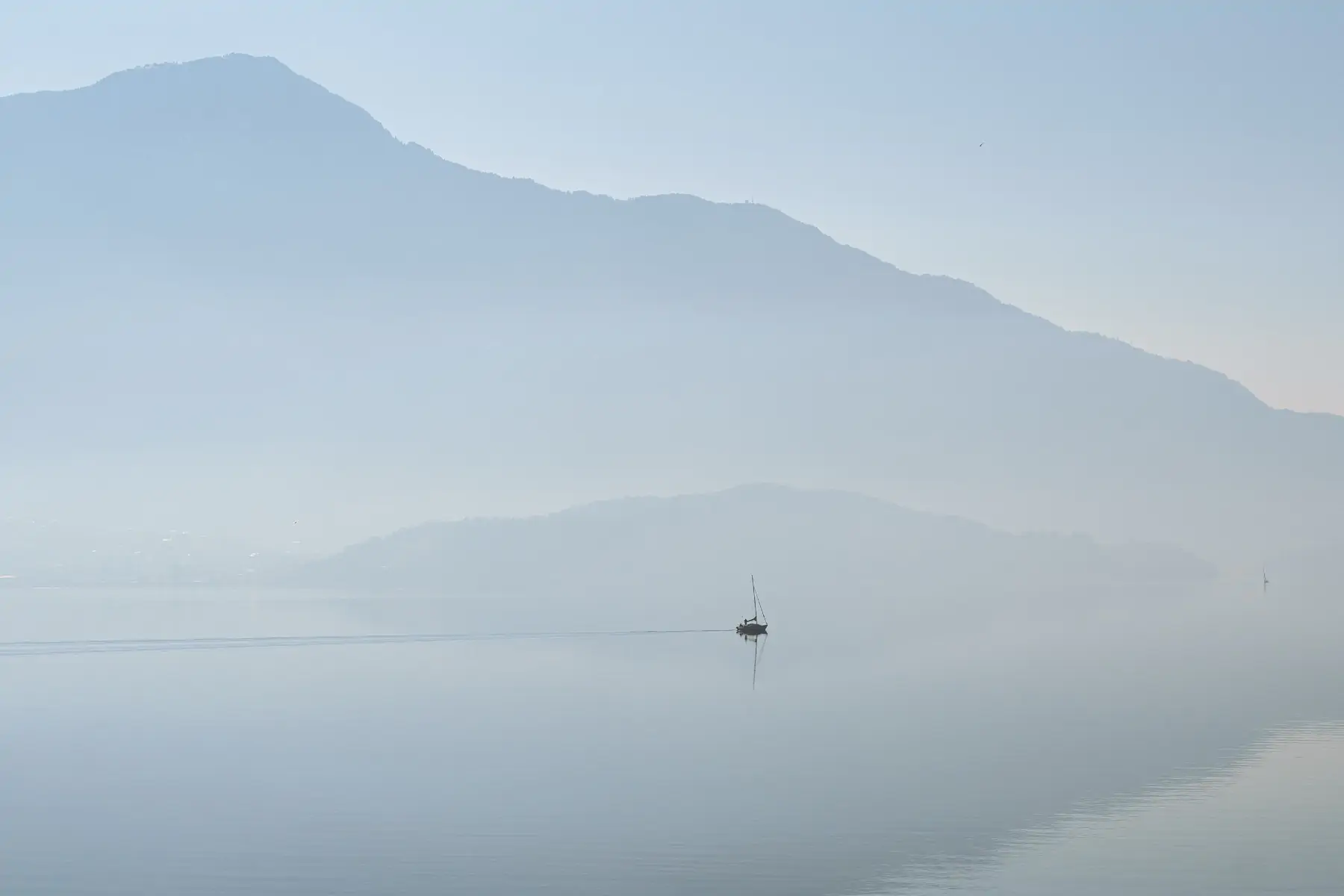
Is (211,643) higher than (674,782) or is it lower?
higher

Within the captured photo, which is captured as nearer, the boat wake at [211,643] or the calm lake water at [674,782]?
the calm lake water at [674,782]

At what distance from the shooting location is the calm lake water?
54719 millimetres

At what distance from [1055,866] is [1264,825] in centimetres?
1201

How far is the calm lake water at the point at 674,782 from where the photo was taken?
5472cm

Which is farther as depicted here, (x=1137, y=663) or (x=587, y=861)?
(x=1137, y=663)

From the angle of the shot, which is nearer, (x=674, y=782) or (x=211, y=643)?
(x=674, y=782)

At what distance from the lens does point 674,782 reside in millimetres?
74375

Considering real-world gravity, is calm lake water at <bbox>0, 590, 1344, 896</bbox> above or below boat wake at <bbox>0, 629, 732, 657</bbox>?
below

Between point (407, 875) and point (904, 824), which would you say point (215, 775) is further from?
point (904, 824)

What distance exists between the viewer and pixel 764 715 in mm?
103375

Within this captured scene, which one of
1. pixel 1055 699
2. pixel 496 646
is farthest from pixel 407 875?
pixel 496 646

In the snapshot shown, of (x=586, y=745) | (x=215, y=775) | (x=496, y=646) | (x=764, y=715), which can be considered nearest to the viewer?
(x=215, y=775)

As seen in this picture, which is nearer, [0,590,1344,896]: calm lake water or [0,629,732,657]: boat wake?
[0,590,1344,896]: calm lake water

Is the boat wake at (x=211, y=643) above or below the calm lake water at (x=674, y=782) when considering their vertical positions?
above
